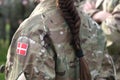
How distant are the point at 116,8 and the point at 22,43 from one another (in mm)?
1975

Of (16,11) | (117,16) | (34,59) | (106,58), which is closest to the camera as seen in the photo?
(34,59)

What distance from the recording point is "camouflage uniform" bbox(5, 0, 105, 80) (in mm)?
3355

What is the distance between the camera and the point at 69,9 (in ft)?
11.4

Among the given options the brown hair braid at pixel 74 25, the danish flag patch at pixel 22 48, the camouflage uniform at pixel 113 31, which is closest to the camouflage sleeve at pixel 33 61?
the danish flag patch at pixel 22 48

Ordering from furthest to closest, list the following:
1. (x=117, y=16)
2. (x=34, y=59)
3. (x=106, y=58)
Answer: (x=117, y=16), (x=106, y=58), (x=34, y=59)

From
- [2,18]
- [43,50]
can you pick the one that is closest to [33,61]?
[43,50]

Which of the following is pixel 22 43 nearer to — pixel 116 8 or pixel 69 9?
pixel 69 9

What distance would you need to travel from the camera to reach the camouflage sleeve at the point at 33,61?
3.35 meters

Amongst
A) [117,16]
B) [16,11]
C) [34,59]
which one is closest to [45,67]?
[34,59]

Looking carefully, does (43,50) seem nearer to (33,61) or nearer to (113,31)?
(33,61)

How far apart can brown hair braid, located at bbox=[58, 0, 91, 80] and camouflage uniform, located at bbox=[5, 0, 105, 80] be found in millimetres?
25

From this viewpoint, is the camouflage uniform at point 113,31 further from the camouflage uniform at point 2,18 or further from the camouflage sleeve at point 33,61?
the camouflage uniform at point 2,18

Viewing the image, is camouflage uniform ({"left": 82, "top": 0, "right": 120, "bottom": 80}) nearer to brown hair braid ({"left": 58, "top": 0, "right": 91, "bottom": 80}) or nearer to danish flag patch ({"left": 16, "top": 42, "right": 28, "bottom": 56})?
brown hair braid ({"left": 58, "top": 0, "right": 91, "bottom": 80})

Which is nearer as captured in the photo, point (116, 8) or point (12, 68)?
point (12, 68)
